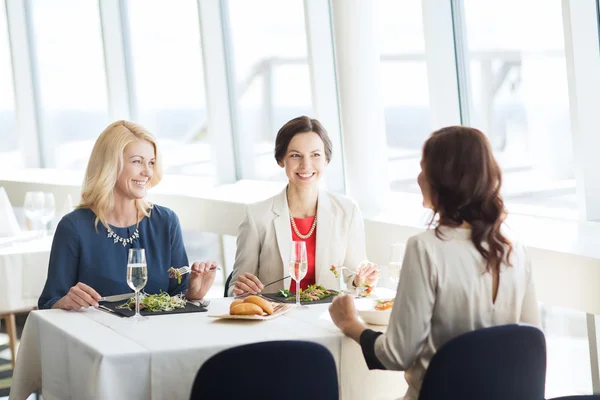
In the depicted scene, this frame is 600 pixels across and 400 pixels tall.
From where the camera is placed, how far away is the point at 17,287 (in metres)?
4.62

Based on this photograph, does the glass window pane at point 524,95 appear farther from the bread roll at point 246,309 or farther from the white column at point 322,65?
the bread roll at point 246,309

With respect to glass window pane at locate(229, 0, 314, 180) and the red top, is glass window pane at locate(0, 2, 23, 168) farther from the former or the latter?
the red top

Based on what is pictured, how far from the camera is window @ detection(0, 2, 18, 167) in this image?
344 inches

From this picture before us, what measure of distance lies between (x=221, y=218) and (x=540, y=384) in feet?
12.4

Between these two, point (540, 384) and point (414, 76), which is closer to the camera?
point (540, 384)

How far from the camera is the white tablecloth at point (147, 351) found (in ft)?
7.63

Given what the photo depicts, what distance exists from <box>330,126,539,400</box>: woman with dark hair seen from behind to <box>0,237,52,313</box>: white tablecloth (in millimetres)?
2855

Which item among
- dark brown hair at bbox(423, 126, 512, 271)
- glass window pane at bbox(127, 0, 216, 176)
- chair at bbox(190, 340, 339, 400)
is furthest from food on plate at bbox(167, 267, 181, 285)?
glass window pane at bbox(127, 0, 216, 176)

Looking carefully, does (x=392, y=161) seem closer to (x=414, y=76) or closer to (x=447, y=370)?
(x=414, y=76)

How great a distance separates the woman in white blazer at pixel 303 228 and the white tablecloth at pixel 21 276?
1.58 meters

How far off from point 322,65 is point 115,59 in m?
2.79

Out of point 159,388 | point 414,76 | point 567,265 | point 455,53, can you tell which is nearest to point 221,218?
point 414,76

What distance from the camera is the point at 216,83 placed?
616cm

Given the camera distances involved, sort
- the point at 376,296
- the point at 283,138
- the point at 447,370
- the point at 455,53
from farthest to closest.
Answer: the point at 455,53 → the point at 283,138 → the point at 376,296 → the point at 447,370
